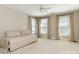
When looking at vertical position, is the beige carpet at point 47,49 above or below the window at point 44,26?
below

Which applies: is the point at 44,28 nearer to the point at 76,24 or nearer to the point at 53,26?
the point at 53,26

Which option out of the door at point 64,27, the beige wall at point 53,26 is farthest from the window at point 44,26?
the door at point 64,27

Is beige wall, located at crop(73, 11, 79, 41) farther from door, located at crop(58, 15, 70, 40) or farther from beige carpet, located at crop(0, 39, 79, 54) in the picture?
beige carpet, located at crop(0, 39, 79, 54)

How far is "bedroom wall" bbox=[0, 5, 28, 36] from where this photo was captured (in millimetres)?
4298

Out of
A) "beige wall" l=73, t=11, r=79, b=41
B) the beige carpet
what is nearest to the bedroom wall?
the beige carpet

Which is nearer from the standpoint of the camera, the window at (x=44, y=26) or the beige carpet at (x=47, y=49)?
the beige carpet at (x=47, y=49)

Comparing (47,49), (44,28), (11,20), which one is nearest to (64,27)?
(44,28)

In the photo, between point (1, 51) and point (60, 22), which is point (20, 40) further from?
point (60, 22)

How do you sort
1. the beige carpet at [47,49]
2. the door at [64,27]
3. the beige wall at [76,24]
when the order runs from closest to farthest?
the beige carpet at [47,49] → the beige wall at [76,24] → the door at [64,27]

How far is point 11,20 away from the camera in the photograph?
4.89 meters

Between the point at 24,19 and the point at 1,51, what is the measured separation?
345 cm

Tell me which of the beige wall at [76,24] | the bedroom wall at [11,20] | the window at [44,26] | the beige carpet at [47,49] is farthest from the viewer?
the window at [44,26]

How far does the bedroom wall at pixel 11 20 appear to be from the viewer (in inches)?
169

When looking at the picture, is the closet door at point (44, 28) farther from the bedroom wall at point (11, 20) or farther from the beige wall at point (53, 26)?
the bedroom wall at point (11, 20)
